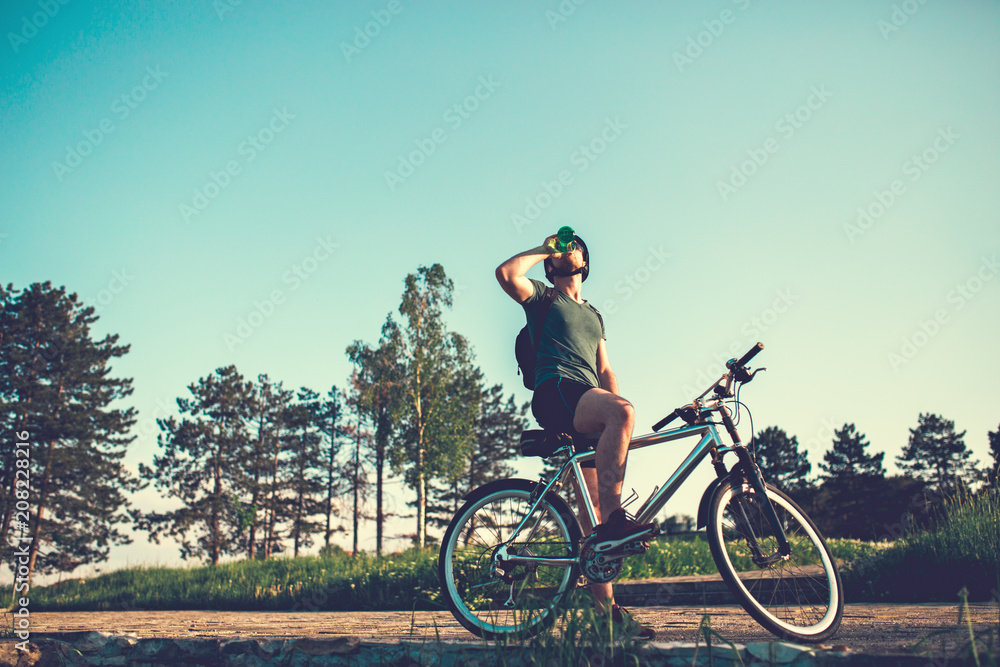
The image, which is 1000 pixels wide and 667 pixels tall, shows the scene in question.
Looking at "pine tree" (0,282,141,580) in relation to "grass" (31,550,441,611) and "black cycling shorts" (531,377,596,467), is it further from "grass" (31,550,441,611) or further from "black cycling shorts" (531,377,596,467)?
"black cycling shorts" (531,377,596,467)

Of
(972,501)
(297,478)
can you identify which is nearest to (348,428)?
(297,478)

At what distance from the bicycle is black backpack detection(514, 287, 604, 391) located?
0.35 m

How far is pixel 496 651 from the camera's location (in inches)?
88.9

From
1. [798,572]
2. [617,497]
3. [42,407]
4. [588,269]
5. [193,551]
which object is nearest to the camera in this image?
[798,572]

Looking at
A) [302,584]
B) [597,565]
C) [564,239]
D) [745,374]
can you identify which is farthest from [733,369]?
[302,584]

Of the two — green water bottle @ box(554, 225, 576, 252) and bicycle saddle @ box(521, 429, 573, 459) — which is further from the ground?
green water bottle @ box(554, 225, 576, 252)

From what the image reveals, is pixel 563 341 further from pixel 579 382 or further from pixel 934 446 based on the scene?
pixel 934 446

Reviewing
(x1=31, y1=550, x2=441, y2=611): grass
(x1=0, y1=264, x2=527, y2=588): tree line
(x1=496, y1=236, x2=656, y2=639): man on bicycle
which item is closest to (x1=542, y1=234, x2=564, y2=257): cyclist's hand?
(x1=496, y1=236, x2=656, y2=639): man on bicycle

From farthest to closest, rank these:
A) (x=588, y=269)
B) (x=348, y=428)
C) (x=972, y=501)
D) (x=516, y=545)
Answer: (x=348, y=428), (x=972, y=501), (x=588, y=269), (x=516, y=545)

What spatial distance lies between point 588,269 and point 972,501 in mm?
5492

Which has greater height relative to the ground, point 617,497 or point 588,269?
point 588,269

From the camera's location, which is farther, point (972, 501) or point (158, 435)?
point (158, 435)

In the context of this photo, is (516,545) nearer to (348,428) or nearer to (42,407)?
(42,407)

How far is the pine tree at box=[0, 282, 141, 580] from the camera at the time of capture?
2578cm
